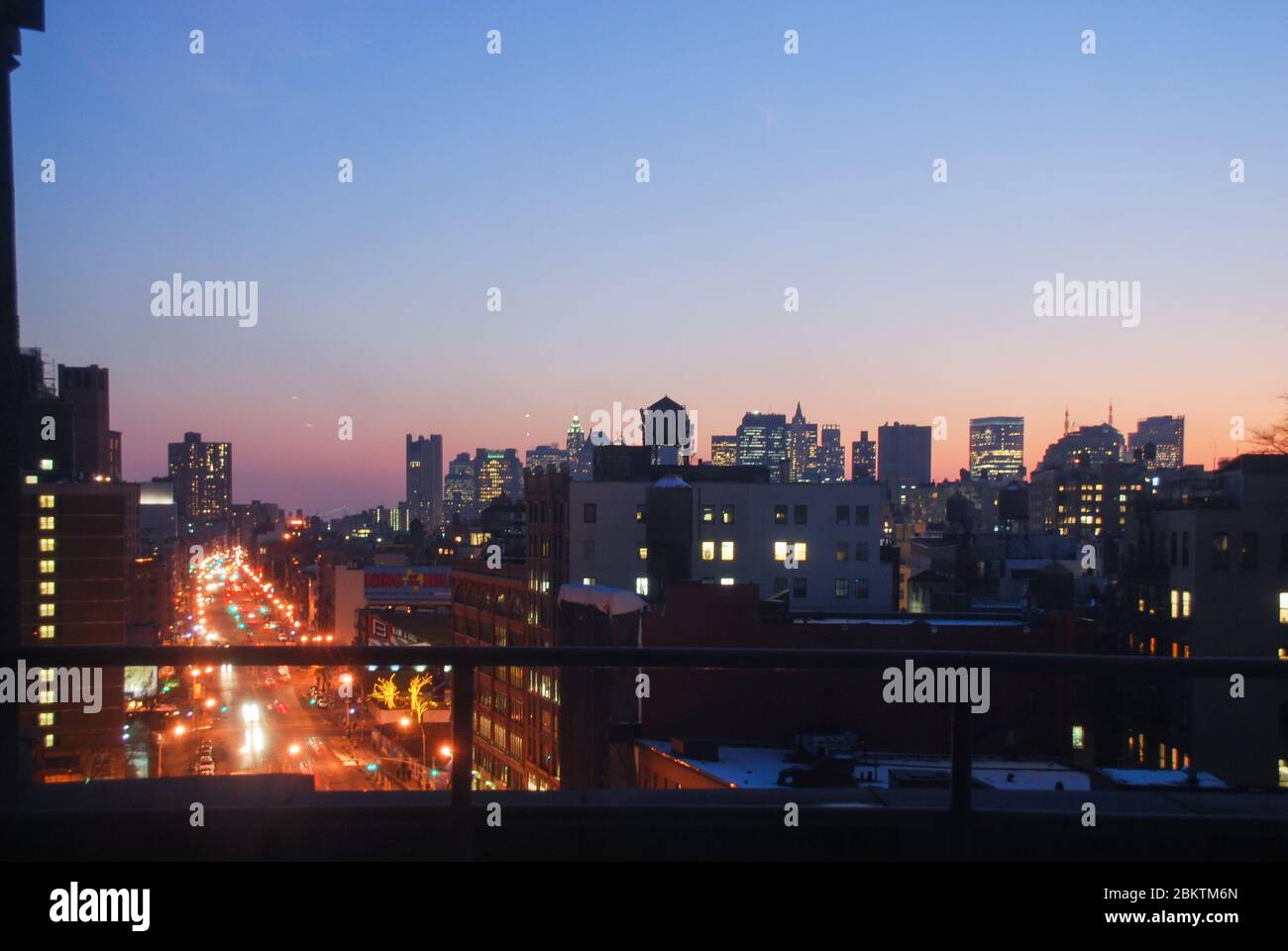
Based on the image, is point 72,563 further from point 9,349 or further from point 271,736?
point 9,349

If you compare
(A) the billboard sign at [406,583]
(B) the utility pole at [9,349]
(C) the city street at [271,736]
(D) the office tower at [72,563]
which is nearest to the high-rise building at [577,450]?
(A) the billboard sign at [406,583]

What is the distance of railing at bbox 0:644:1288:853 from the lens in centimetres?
405

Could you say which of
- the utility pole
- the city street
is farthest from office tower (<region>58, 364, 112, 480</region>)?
the utility pole

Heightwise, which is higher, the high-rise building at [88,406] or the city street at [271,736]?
the high-rise building at [88,406]

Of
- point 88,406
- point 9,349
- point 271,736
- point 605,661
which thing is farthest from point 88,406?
point 605,661

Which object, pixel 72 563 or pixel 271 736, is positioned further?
pixel 72 563

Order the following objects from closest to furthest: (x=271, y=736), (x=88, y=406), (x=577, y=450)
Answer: (x=271, y=736), (x=88, y=406), (x=577, y=450)

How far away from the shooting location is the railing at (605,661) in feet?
13.3

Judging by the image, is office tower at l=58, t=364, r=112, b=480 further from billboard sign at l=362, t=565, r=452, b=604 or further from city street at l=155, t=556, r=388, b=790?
city street at l=155, t=556, r=388, b=790

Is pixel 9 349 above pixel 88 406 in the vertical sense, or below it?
below

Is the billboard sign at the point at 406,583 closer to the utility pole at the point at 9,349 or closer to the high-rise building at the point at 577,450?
the high-rise building at the point at 577,450

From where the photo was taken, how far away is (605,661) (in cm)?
413

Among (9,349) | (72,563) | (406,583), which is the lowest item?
(406,583)
